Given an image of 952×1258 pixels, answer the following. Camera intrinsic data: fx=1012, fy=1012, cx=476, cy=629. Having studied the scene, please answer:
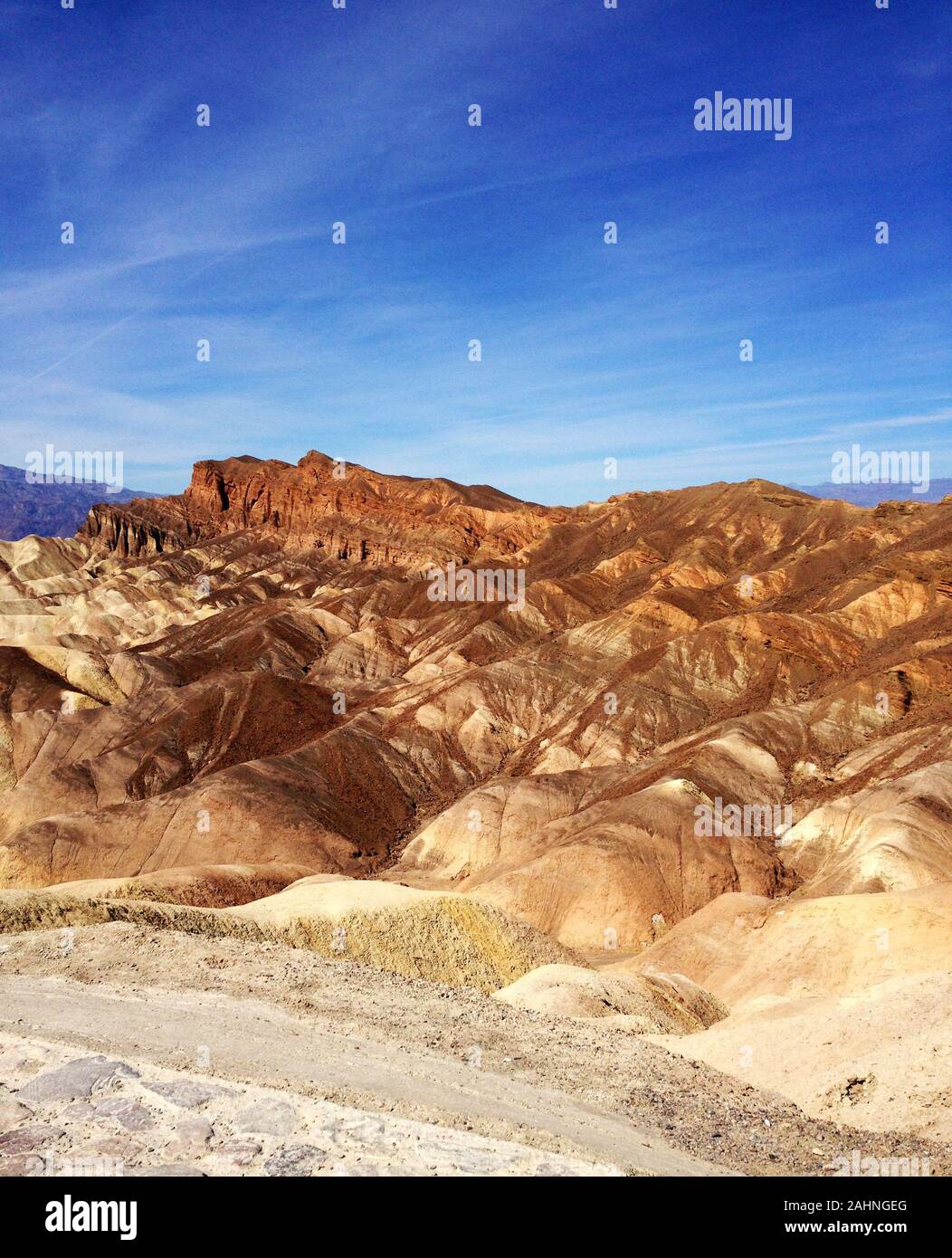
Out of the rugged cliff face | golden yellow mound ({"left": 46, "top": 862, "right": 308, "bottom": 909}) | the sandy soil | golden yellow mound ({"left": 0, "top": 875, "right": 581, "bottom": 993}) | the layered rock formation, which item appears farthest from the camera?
the rugged cliff face

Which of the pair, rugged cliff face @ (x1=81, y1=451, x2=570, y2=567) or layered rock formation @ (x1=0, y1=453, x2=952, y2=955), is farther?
rugged cliff face @ (x1=81, y1=451, x2=570, y2=567)

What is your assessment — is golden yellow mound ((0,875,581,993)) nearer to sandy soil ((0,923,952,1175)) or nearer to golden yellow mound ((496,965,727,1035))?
golden yellow mound ((496,965,727,1035))

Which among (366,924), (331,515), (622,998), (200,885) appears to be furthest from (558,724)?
(331,515)

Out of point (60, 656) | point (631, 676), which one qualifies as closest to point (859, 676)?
point (631, 676)

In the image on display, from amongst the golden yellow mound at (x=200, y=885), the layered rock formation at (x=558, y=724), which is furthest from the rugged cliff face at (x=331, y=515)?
the golden yellow mound at (x=200, y=885)

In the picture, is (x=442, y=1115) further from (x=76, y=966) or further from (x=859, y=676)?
(x=859, y=676)

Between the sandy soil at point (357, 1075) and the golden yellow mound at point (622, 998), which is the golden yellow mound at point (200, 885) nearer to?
the golden yellow mound at point (622, 998)

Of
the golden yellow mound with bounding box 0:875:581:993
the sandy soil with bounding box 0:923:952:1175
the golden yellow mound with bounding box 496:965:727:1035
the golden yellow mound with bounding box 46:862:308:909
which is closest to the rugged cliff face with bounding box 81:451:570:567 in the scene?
the golden yellow mound with bounding box 46:862:308:909
